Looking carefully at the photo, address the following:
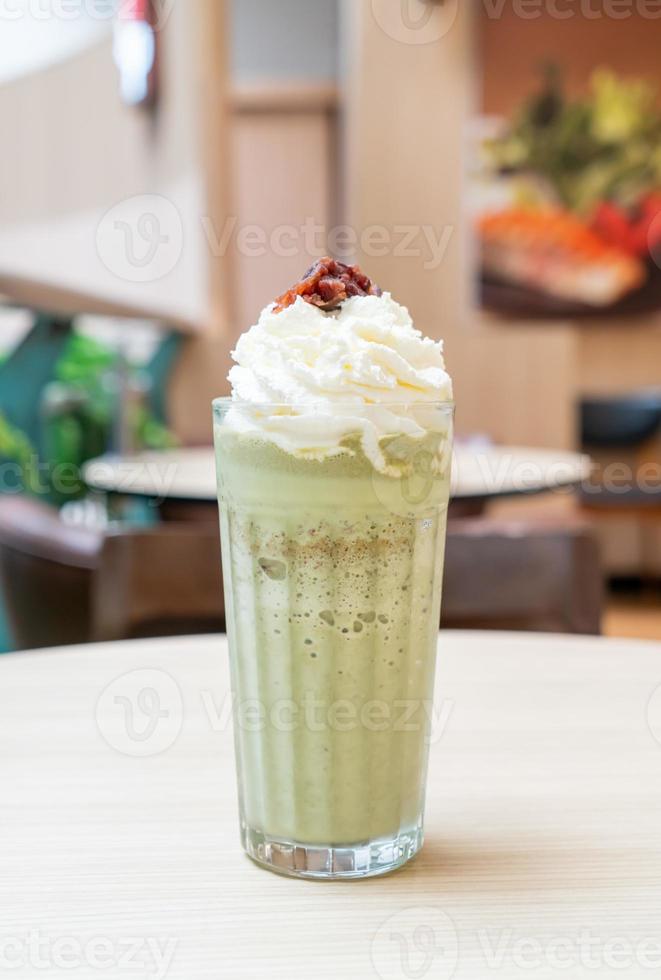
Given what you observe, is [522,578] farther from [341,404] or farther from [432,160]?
[432,160]

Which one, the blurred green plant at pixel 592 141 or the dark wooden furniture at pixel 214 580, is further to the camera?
the blurred green plant at pixel 592 141

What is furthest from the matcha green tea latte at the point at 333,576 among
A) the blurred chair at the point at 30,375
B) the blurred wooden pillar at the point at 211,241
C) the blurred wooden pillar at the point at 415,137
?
the blurred wooden pillar at the point at 415,137

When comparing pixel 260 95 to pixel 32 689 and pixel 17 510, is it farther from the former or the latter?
pixel 32 689

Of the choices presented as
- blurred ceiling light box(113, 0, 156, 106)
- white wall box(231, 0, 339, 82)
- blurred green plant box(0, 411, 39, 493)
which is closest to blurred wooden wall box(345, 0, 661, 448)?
white wall box(231, 0, 339, 82)

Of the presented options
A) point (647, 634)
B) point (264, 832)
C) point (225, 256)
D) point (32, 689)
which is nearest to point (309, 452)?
point (264, 832)

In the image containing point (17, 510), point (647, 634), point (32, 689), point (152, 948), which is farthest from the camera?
point (647, 634)

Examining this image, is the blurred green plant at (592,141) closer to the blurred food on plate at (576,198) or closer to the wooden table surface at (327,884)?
the blurred food on plate at (576,198)
